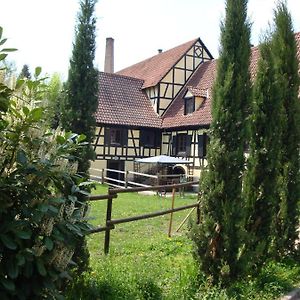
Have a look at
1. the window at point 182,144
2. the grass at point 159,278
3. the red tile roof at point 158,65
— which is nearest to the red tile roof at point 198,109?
the window at point 182,144

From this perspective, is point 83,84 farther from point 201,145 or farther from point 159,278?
point 201,145

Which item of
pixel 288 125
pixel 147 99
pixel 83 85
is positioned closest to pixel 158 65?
pixel 147 99

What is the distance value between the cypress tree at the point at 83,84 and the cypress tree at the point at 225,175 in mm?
1589

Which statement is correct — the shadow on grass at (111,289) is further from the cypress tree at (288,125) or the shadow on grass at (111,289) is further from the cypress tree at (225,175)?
the cypress tree at (288,125)

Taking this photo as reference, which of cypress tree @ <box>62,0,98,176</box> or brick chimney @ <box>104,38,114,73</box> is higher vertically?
brick chimney @ <box>104,38,114,73</box>

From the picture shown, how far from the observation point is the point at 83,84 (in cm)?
448

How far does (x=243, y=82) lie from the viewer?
4.85m

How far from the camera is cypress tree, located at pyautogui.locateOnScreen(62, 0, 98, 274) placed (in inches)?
174

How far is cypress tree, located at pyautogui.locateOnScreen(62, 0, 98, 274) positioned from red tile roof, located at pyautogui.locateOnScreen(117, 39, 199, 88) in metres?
20.0

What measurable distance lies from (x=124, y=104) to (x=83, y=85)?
20.1 meters

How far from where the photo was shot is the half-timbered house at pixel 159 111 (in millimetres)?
22125

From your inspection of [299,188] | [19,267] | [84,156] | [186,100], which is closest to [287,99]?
[299,188]

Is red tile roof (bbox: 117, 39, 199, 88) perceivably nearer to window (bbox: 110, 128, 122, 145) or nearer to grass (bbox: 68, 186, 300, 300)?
window (bbox: 110, 128, 122, 145)

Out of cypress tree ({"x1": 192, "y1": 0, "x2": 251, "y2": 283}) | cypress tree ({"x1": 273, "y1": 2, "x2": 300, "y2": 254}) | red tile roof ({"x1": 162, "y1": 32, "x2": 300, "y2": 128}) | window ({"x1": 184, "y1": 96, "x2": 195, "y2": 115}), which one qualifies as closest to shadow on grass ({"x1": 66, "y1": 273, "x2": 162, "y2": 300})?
cypress tree ({"x1": 192, "y1": 0, "x2": 251, "y2": 283})
